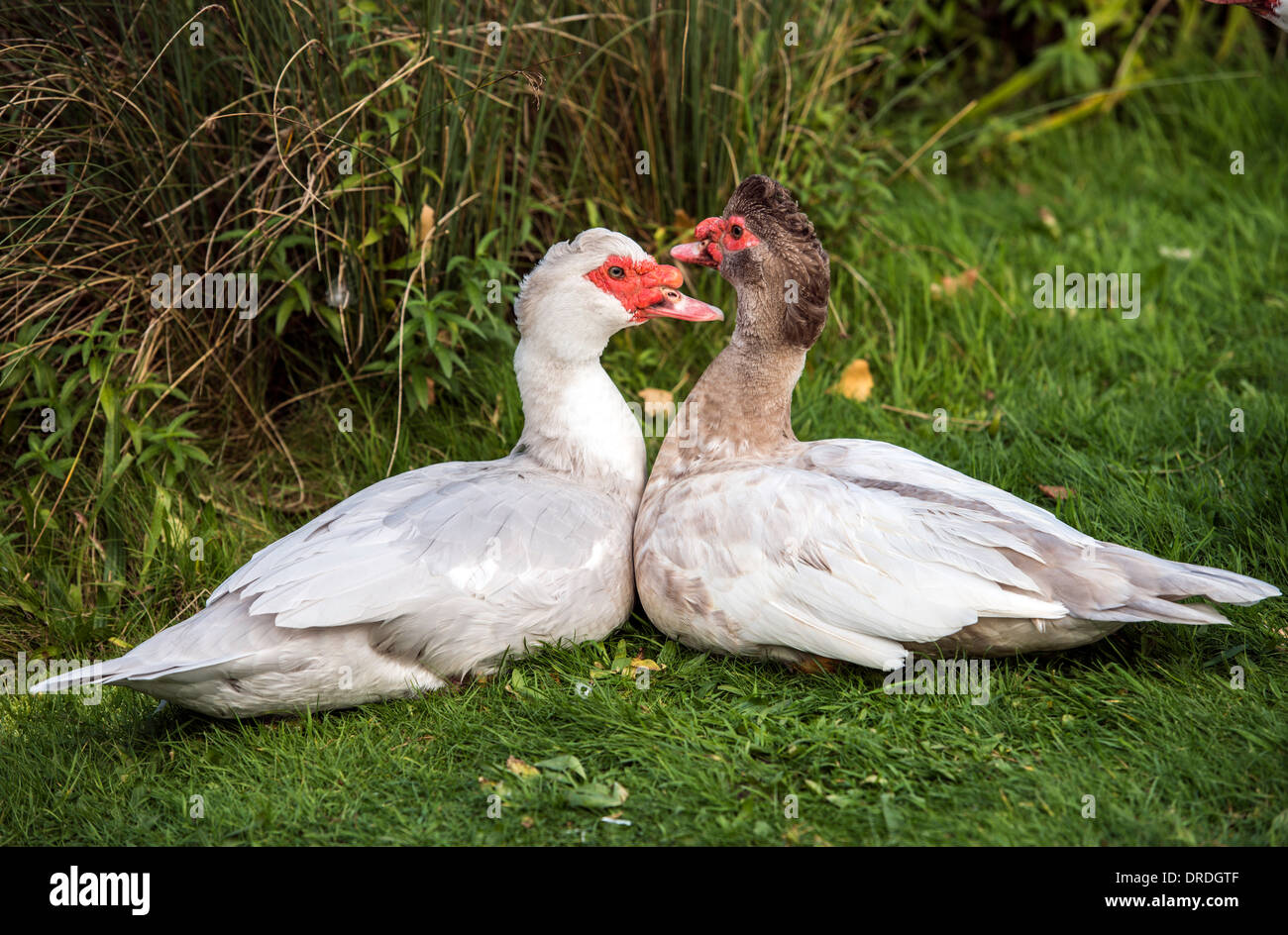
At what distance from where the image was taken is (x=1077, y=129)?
741 centimetres

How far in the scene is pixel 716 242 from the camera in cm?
408

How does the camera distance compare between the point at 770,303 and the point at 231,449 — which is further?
the point at 231,449

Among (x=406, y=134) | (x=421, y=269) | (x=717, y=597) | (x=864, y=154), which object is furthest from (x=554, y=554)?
(x=864, y=154)

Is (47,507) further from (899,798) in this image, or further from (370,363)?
(899,798)

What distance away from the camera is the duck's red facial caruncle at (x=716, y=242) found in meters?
3.98

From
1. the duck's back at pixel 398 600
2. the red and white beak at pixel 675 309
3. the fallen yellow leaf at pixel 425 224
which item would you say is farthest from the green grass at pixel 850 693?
the red and white beak at pixel 675 309

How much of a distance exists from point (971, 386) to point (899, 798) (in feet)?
8.52

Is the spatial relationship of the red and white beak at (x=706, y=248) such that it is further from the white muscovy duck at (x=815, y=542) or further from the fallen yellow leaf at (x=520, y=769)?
the fallen yellow leaf at (x=520, y=769)

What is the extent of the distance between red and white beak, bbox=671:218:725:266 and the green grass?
101 centimetres

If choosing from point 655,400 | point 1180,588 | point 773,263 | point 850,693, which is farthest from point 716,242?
point 1180,588

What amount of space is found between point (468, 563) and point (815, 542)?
3.27ft

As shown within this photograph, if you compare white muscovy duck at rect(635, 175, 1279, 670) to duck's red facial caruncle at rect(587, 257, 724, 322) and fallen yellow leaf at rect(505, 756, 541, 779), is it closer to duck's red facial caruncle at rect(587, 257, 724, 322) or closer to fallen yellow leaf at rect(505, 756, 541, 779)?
duck's red facial caruncle at rect(587, 257, 724, 322)

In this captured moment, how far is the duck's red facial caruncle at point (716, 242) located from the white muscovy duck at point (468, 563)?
0.12m

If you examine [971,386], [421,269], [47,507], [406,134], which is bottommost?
[47,507]
